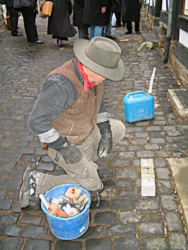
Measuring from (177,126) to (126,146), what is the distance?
975 millimetres

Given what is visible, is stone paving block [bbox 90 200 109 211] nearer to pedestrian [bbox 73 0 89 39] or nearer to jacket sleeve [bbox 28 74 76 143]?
jacket sleeve [bbox 28 74 76 143]

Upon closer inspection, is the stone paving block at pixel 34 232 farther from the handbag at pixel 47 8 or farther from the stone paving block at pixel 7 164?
the handbag at pixel 47 8

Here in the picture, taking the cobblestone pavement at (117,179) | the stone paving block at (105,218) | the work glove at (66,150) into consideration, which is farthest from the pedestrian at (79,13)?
the stone paving block at (105,218)

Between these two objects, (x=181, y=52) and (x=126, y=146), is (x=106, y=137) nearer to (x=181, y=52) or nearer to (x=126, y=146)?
(x=126, y=146)

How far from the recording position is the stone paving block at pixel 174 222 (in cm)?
240

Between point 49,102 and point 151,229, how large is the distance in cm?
158

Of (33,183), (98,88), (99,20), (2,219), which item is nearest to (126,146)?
(98,88)

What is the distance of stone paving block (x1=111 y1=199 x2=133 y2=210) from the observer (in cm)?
266

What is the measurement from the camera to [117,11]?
11.3 m

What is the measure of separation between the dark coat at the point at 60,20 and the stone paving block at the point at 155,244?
7.09 metres

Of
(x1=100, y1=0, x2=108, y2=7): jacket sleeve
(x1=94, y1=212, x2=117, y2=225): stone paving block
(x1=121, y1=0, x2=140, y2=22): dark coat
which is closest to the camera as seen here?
(x1=94, y1=212, x2=117, y2=225): stone paving block

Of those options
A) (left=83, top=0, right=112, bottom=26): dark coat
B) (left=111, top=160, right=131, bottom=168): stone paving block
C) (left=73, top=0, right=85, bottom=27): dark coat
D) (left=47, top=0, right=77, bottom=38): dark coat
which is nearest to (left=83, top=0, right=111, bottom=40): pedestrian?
(left=83, top=0, right=112, bottom=26): dark coat

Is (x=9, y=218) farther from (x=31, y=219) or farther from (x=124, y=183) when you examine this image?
(x=124, y=183)

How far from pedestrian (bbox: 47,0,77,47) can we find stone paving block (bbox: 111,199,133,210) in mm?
6570
